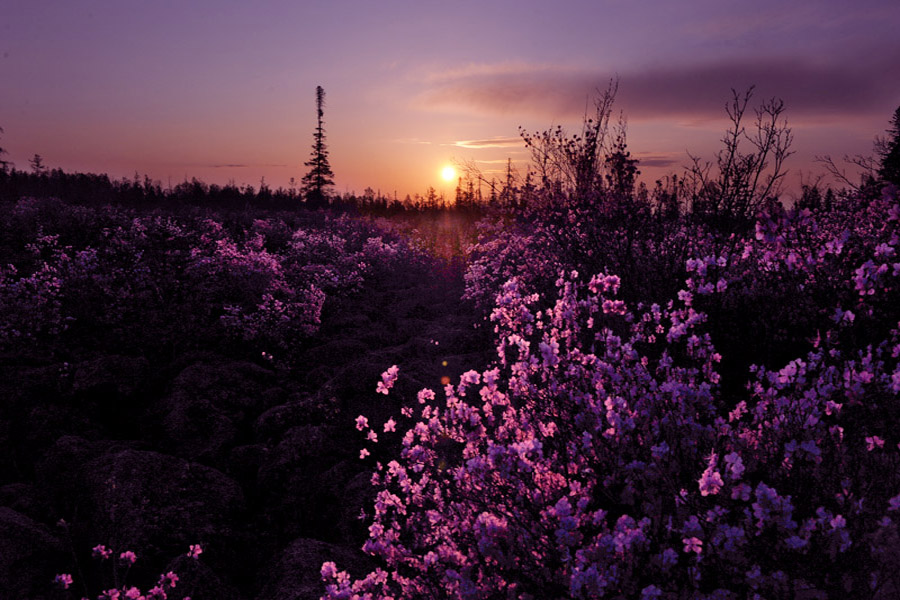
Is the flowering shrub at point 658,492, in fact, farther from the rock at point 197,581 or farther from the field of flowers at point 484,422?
the rock at point 197,581

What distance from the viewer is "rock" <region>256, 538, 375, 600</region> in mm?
3954

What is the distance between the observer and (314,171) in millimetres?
56500

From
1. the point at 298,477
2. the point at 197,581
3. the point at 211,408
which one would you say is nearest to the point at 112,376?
the point at 211,408

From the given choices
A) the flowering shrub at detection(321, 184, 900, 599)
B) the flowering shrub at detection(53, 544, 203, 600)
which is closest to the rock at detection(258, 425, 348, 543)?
the flowering shrub at detection(53, 544, 203, 600)

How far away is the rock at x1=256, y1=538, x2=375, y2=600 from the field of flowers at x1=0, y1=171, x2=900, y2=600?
0.9 inches

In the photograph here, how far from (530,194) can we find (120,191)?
29566 millimetres

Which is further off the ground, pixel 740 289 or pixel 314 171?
pixel 314 171

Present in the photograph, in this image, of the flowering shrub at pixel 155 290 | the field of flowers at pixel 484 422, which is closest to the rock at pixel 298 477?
the field of flowers at pixel 484 422

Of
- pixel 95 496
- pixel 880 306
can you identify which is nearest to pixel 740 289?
pixel 880 306

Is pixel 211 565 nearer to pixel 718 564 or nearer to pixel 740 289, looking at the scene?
pixel 718 564

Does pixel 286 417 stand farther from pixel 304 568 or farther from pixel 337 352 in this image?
pixel 304 568

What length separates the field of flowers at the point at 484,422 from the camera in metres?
2.74

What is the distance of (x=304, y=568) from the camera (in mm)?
4195

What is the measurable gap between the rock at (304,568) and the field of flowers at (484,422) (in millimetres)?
24
